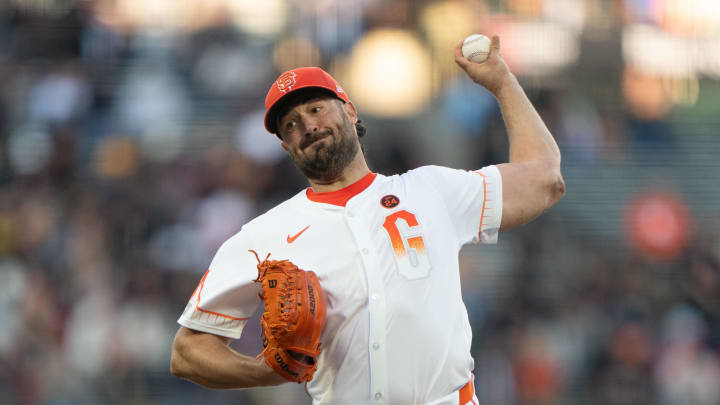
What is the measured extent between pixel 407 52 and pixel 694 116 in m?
3.53

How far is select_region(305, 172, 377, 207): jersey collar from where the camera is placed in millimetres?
3260

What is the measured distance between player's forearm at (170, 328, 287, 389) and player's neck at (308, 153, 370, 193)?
698 mm

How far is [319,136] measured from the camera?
3262 mm

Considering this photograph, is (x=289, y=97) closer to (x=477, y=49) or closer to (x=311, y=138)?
(x=311, y=138)

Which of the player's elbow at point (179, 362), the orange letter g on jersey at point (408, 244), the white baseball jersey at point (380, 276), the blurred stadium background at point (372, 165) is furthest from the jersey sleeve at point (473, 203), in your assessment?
the blurred stadium background at point (372, 165)

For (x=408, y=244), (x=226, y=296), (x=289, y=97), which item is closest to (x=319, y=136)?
(x=289, y=97)

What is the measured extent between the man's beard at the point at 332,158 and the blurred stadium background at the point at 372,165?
445cm

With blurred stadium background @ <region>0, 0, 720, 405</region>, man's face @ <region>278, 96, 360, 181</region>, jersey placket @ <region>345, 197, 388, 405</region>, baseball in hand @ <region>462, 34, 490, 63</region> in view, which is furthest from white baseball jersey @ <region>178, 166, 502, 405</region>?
blurred stadium background @ <region>0, 0, 720, 405</region>

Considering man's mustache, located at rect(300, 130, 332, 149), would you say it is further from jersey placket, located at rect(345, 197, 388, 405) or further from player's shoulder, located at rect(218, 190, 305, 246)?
jersey placket, located at rect(345, 197, 388, 405)

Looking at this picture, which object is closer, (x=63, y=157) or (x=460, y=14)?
(x=63, y=157)

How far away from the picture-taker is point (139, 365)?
7.62 m

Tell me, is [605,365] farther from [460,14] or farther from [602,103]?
[460,14]

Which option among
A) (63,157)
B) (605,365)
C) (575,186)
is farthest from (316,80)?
(575,186)

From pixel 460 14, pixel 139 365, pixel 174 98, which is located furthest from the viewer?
pixel 460 14
